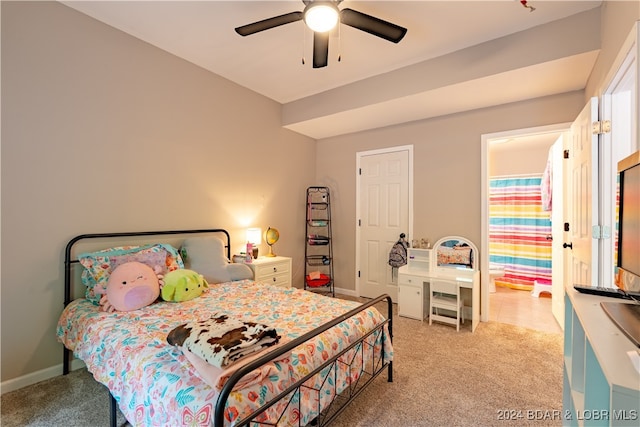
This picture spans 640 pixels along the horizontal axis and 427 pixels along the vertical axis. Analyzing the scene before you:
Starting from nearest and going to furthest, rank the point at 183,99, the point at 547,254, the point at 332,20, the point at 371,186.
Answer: the point at 332,20 → the point at 183,99 → the point at 371,186 → the point at 547,254

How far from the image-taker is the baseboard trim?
2.04 meters

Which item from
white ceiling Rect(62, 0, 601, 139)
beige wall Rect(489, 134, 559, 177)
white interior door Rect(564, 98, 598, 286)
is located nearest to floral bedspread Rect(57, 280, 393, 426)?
white interior door Rect(564, 98, 598, 286)

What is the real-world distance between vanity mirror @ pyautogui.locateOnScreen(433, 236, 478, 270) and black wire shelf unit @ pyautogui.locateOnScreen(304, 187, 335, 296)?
1640 millimetres

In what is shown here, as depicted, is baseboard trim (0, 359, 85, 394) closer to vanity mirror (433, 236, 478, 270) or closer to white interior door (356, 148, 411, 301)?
white interior door (356, 148, 411, 301)

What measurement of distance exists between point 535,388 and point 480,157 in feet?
7.87

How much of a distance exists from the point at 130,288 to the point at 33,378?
3.27 ft

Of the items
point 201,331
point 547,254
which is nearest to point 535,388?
point 201,331

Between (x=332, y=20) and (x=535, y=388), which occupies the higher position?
(x=332, y=20)

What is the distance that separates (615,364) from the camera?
77cm

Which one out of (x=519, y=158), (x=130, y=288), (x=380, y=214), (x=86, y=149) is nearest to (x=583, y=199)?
(x=380, y=214)

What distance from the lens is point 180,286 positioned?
7.63ft

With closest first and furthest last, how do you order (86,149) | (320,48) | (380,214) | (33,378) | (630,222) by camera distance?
(630,222) → (33,378) → (320,48) → (86,149) → (380,214)

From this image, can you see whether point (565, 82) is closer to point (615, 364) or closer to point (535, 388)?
point (535, 388)

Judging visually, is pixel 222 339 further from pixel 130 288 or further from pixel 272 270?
pixel 272 270
